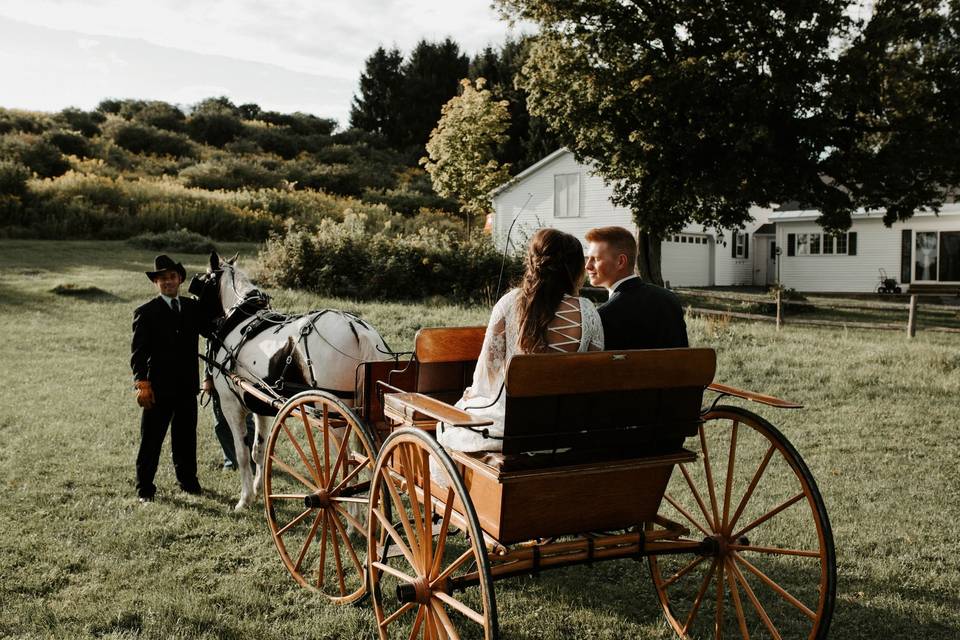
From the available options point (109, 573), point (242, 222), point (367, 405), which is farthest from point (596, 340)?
point (242, 222)

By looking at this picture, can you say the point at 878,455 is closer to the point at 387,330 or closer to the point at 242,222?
the point at 387,330

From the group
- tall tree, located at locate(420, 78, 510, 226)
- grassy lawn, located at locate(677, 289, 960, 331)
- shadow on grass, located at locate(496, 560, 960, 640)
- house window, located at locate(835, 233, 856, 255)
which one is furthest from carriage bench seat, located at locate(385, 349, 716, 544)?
house window, located at locate(835, 233, 856, 255)

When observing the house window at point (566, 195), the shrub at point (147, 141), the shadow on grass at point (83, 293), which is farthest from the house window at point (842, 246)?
the shrub at point (147, 141)

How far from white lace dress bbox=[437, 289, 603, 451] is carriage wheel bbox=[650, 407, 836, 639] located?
806 mm

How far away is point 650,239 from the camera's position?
928 inches

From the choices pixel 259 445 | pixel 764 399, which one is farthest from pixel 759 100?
pixel 764 399

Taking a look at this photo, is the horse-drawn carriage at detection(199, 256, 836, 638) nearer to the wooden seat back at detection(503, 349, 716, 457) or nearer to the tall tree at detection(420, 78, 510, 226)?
the wooden seat back at detection(503, 349, 716, 457)

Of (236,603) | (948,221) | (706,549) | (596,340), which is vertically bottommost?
(236,603)

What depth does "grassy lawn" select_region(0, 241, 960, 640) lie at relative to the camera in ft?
13.9

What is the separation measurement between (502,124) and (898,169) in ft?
54.0

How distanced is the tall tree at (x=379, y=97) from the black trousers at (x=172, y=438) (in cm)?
5500

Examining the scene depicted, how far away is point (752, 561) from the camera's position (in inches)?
202

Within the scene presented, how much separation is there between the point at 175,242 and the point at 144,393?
19984mm

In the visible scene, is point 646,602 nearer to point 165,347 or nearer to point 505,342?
point 505,342
